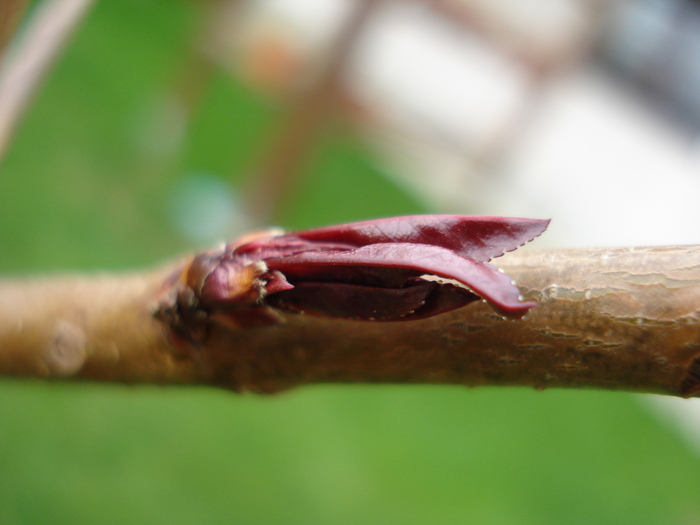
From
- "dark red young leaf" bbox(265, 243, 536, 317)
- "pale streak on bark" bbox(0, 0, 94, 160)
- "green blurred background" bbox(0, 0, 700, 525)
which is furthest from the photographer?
"green blurred background" bbox(0, 0, 700, 525)

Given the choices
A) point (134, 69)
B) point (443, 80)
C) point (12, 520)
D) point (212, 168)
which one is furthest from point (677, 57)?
point (12, 520)

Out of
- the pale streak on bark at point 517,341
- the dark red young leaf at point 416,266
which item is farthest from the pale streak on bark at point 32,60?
the dark red young leaf at point 416,266

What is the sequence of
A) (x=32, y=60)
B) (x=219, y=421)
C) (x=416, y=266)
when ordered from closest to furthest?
(x=416, y=266) → (x=32, y=60) → (x=219, y=421)

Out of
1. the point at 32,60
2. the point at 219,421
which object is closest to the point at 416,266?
the point at 32,60

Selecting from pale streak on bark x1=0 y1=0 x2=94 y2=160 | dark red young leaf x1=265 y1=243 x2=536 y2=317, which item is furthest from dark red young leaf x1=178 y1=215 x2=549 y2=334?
pale streak on bark x1=0 y1=0 x2=94 y2=160

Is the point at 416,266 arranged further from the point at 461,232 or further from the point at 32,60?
the point at 32,60

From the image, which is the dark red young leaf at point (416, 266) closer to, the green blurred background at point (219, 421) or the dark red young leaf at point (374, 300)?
the dark red young leaf at point (374, 300)

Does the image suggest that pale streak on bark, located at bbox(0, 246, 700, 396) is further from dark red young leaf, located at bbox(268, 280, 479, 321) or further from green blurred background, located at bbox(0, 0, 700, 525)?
green blurred background, located at bbox(0, 0, 700, 525)
